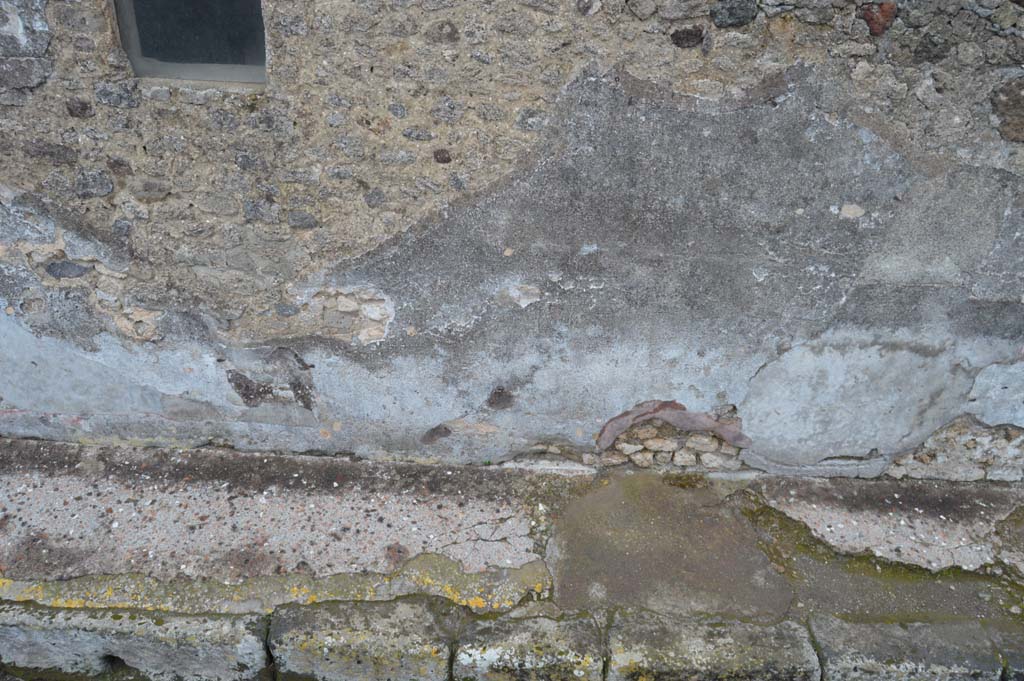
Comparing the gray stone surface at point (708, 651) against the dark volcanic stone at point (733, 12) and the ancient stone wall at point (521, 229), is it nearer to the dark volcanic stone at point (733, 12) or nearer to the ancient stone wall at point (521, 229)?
the ancient stone wall at point (521, 229)

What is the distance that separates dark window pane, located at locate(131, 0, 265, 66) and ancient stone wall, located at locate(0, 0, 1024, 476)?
6.9 inches

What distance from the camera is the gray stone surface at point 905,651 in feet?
7.07

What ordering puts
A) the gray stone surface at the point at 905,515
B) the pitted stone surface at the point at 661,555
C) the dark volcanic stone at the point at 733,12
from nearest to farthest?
the dark volcanic stone at the point at 733,12, the pitted stone surface at the point at 661,555, the gray stone surface at the point at 905,515

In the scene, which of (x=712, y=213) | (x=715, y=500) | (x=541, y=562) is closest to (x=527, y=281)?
(x=712, y=213)

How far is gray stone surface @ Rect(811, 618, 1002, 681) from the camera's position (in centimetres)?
215

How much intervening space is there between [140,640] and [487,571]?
1.23 metres

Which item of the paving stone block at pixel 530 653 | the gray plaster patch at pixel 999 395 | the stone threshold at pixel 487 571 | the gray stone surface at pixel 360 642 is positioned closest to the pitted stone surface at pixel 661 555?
the stone threshold at pixel 487 571

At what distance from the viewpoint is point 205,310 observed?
2504 mm

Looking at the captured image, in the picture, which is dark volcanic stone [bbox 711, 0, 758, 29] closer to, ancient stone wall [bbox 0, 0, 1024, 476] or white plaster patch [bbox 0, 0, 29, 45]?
ancient stone wall [bbox 0, 0, 1024, 476]

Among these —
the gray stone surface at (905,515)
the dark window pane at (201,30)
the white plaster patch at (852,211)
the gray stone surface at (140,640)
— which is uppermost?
the dark window pane at (201,30)

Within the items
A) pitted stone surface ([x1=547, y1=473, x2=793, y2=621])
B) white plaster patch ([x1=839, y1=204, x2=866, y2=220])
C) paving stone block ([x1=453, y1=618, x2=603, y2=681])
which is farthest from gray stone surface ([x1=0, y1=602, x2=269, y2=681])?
white plaster patch ([x1=839, y1=204, x2=866, y2=220])

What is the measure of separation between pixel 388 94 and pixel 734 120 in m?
1.15

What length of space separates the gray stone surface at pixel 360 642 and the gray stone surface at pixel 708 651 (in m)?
0.61

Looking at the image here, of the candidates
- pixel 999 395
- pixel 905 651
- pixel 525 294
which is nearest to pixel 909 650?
pixel 905 651
